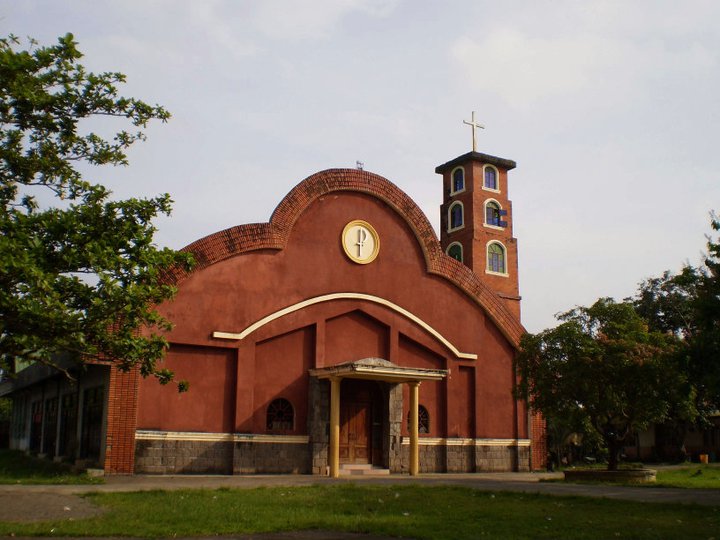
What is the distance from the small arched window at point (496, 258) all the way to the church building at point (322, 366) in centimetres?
704

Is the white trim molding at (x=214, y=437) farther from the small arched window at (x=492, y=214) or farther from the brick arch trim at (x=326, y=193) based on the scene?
the small arched window at (x=492, y=214)

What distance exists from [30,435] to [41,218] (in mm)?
25568

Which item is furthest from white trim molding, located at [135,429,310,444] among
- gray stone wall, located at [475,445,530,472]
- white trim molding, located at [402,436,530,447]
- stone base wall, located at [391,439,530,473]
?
gray stone wall, located at [475,445,530,472]

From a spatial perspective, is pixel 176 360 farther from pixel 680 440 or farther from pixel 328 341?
pixel 680 440

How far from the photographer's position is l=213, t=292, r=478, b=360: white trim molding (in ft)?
74.7

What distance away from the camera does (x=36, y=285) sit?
10.6 m

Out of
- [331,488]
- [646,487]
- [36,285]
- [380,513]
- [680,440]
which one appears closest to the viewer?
[36,285]

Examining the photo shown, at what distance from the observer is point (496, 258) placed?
35.2m

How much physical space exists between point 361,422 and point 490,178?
15.7 meters

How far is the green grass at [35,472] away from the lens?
714 inches

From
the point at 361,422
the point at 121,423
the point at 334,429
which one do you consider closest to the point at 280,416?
the point at 334,429

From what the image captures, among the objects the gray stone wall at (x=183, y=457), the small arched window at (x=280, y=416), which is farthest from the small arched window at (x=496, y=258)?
the gray stone wall at (x=183, y=457)

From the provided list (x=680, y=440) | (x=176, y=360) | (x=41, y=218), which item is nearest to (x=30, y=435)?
(x=176, y=360)

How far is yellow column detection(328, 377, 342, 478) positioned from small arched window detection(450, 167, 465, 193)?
1576cm
